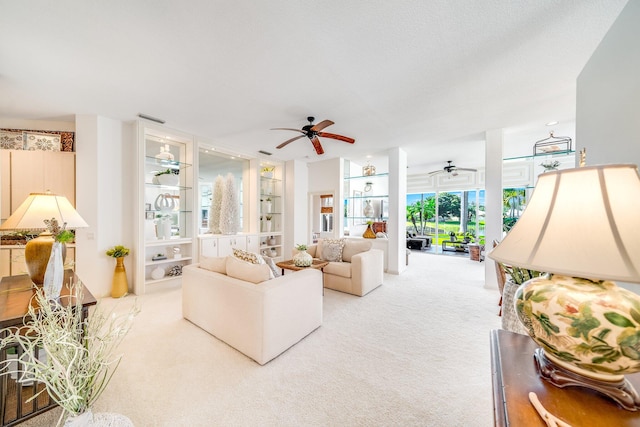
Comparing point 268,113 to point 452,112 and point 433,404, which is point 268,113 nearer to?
point 452,112

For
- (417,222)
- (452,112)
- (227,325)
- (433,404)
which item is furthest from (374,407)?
(417,222)

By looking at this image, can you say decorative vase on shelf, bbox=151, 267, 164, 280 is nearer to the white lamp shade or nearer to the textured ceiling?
the white lamp shade

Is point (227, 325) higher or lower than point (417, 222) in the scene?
lower

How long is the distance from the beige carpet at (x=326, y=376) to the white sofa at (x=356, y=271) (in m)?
0.70

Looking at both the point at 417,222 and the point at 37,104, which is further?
the point at 417,222

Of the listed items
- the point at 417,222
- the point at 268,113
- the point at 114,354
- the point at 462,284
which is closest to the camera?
the point at 114,354

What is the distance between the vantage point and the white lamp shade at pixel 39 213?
181cm

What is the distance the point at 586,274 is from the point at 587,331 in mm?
165

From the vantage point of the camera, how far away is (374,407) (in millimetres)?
1642

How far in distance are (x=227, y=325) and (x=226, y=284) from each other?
0.42 m

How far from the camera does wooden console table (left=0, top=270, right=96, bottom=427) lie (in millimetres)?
1395

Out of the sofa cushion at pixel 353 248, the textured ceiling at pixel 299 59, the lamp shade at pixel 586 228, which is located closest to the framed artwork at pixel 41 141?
the textured ceiling at pixel 299 59

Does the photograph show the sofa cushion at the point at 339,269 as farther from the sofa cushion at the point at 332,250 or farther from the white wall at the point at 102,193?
the white wall at the point at 102,193

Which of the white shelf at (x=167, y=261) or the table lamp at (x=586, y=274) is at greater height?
the table lamp at (x=586, y=274)
